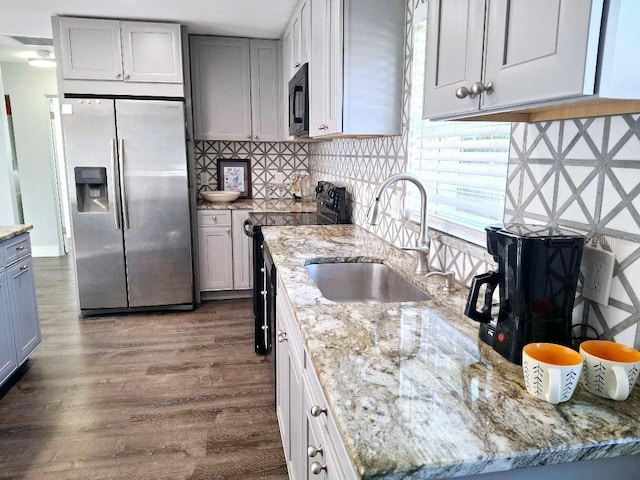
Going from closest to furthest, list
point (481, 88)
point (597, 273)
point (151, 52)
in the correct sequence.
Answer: point (481, 88) < point (597, 273) < point (151, 52)

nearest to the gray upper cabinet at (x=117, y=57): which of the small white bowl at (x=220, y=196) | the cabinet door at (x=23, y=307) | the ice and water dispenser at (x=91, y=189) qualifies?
the ice and water dispenser at (x=91, y=189)

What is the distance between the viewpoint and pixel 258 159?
453cm

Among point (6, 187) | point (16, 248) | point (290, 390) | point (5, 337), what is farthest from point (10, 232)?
point (6, 187)

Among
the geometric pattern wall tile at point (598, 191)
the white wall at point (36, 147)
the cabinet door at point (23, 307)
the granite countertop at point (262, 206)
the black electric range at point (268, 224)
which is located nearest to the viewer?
the geometric pattern wall tile at point (598, 191)

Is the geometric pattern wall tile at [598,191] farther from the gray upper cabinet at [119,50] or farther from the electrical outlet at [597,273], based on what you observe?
the gray upper cabinet at [119,50]

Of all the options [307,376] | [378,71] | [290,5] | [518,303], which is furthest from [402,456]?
[290,5]

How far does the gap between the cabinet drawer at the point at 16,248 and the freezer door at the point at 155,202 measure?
34.9 inches

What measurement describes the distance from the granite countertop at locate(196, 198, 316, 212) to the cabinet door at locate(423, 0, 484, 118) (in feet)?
8.48

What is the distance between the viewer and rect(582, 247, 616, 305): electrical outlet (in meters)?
1.04

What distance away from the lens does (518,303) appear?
1.04 metres

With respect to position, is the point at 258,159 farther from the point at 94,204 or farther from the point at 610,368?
the point at 610,368

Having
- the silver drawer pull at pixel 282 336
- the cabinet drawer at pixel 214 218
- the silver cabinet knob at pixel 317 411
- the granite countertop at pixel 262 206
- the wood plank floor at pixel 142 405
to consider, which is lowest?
the wood plank floor at pixel 142 405

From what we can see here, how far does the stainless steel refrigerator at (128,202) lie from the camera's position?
3477 mm

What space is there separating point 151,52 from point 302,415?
3166mm
